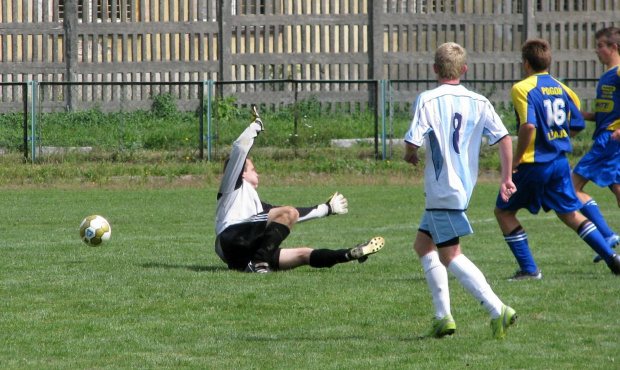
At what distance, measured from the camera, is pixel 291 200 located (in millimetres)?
15266

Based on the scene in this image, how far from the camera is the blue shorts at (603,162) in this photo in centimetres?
890

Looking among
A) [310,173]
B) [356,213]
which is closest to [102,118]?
[310,173]

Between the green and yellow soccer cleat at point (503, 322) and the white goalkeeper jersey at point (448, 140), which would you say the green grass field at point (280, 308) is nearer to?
the green and yellow soccer cleat at point (503, 322)

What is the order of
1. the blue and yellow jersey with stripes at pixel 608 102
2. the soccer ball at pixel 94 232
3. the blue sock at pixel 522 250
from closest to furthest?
the blue sock at pixel 522 250 → the blue and yellow jersey with stripes at pixel 608 102 → the soccer ball at pixel 94 232

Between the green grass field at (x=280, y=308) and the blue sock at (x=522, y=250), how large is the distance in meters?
0.21

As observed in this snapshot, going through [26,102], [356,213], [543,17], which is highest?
[543,17]

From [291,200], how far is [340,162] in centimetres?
449

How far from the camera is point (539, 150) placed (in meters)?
7.54

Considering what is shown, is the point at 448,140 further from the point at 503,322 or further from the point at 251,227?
the point at 251,227

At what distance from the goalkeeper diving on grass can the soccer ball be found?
1441 millimetres

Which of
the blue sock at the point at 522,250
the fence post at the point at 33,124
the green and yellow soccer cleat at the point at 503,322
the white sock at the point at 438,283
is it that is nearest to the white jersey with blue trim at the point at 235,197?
the blue sock at the point at 522,250

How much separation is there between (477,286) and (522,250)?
7.29 feet

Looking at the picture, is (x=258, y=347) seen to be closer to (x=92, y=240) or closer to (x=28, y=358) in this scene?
(x=28, y=358)

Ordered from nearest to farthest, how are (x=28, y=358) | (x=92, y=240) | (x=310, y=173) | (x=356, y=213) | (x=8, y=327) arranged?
1. (x=28, y=358)
2. (x=8, y=327)
3. (x=92, y=240)
4. (x=356, y=213)
5. (x=310, y=173)
